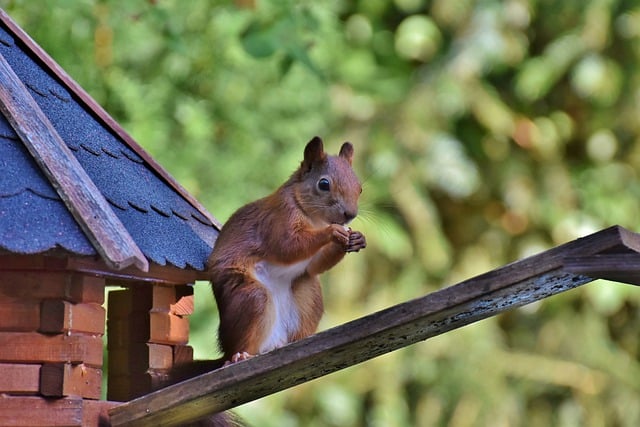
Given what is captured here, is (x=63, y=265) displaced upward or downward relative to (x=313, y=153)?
downward

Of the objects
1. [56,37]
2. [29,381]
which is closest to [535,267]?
[29,381]

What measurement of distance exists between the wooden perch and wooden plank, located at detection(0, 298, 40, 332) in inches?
7.0

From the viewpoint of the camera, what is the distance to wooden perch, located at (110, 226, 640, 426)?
1605mm

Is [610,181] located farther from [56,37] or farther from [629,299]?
[56,37]

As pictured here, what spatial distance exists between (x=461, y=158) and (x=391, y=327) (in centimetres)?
368

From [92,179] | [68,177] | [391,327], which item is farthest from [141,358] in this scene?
[391,327]

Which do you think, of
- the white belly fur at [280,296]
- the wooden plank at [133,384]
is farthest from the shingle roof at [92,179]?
the wooden plank at [133,384]

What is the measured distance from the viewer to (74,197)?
1.69 m

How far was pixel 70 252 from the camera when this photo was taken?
161 cm

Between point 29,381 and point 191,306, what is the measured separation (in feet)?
1.74

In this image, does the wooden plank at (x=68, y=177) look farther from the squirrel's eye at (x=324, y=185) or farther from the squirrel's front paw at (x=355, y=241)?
the squirrel's eye at (x=324, y=185)

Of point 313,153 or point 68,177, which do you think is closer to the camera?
point 68,177

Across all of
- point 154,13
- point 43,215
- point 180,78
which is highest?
point 180,78

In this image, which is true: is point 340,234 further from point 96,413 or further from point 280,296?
point 96,413
